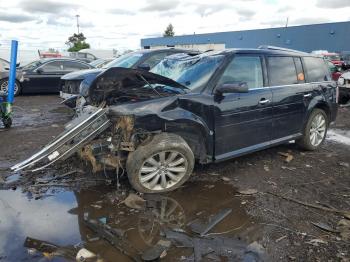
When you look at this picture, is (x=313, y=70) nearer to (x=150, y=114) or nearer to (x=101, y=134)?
(x=150, y=114)

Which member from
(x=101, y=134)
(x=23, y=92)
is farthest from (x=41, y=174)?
(x=23, y=92)

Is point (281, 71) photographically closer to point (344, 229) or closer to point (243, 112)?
point (243, 112)

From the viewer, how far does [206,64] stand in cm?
531

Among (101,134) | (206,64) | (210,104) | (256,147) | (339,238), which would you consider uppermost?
(206,64)

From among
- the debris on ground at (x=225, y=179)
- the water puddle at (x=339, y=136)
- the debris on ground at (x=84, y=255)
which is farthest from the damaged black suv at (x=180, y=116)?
the water puddle at (x=339, y=136)

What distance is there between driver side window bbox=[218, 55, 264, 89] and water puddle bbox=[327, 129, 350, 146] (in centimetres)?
314

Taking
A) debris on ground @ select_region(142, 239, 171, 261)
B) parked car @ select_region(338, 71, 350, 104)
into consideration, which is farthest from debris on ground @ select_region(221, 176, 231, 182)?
parked car @ select_region(338, 71, 350, 104)

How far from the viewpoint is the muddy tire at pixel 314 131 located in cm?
659

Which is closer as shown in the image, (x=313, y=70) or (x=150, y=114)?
(x=150, y=114)

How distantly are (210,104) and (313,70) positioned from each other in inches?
110

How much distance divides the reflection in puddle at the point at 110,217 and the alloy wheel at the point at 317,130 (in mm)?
2587

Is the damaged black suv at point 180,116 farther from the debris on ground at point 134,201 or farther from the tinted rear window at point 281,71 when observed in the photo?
the debris on ground at point 134,201

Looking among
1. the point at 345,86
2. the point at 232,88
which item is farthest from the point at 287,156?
the point at 345,86

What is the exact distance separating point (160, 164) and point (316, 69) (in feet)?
12.5
